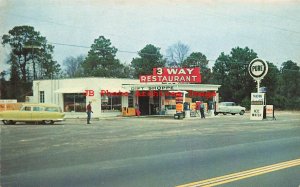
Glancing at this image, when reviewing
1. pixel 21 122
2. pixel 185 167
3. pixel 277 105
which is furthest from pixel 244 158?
pixel 277 105

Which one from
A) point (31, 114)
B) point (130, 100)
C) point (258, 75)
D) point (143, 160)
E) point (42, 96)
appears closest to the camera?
point (143, 160)

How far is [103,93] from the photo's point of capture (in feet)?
124

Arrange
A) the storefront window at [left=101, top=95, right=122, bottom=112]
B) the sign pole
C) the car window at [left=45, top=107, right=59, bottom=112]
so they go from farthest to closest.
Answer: the storefront window at [left=101, top=95, right=122, bottom=112], the car window at [left=45, top=107, right=59, bottom=112], the sign pole

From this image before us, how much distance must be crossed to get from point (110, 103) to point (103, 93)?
1.45 meters

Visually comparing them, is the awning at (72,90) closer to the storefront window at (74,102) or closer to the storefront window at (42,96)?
the storefront window at (74,102)

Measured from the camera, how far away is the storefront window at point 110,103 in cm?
3816

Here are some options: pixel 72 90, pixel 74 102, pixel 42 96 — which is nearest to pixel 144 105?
pixel 74 102

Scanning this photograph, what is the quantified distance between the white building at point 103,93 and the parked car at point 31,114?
9161 mm

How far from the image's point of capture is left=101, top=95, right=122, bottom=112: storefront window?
38156 millimetres

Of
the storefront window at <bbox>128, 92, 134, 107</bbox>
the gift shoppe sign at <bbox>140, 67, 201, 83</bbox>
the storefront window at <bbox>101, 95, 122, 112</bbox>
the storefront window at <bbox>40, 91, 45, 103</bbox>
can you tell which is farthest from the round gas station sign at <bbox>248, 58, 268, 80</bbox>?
the storefront window at <bbox>40, 91, 45, 103</bbox>

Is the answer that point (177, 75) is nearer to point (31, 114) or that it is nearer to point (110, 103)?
point (110, 103)

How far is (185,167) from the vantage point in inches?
392

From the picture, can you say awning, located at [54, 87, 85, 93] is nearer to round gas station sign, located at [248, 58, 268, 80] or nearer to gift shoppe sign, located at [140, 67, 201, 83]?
gift shoppe sign, located at [140, 67, 201, 83]

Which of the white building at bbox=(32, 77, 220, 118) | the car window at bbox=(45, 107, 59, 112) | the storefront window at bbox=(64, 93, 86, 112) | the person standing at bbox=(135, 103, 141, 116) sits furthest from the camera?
the person standing at bbox=(135, 103, 141, 116)
